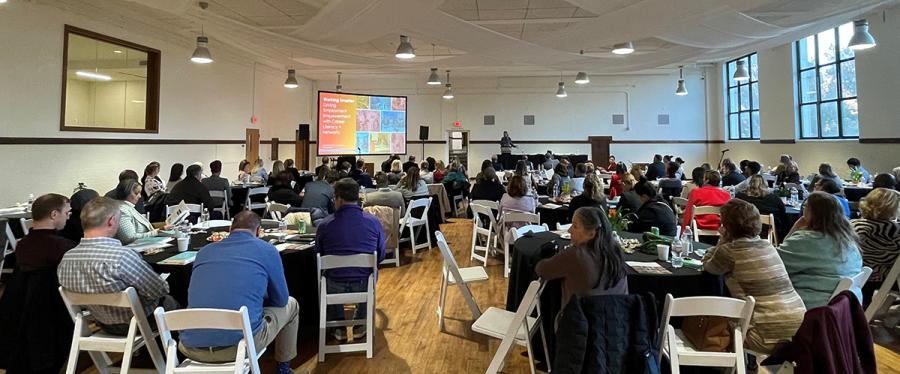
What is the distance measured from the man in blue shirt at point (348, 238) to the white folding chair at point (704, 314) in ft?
6.81

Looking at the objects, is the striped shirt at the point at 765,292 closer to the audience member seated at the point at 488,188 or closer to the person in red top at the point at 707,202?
the person in red top at the point at 707,202

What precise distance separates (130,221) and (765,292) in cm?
452

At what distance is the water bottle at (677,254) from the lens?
2959 millimetres

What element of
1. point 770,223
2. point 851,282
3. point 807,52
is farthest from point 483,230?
point 807,52

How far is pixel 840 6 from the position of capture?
749 cm

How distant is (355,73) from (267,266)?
14.4 meters

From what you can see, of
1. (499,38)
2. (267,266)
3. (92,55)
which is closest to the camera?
(267,266)

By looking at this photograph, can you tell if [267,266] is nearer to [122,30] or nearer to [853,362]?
[853,362]

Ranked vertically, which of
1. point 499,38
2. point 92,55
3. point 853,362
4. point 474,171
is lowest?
point 853,362

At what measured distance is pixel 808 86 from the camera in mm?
11398

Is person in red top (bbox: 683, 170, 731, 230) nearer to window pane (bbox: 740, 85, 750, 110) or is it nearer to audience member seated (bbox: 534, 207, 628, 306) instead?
audience member seated (bbox: 534, 207, 628, 306)

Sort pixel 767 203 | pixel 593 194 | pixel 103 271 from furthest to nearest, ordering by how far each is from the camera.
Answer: pixel 767 203 < pixel 593 194 < pixel 103 271

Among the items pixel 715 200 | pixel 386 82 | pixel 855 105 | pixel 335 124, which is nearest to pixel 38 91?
pixel 335 124

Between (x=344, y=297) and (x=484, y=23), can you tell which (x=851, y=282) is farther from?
(x=484, y=23)
